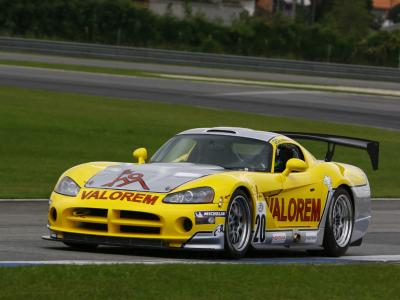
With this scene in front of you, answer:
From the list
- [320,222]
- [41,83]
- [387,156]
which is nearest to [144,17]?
[41,83]

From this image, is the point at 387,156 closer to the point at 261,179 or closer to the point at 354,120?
the point at 354,120

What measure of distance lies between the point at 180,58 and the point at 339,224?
130 feet

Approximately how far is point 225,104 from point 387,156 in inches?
332

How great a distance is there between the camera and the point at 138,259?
32.4 ft

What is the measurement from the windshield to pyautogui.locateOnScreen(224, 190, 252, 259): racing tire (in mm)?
786

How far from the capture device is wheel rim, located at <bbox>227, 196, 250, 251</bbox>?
1031 centimetres

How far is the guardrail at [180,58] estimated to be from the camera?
50188mm

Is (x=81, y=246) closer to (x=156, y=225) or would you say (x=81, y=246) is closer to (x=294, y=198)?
(x=156, y=225)

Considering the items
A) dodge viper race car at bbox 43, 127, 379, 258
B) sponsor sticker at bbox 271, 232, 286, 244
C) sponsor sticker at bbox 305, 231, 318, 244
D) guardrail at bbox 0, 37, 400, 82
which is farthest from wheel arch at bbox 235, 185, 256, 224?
guardrail at bbox 0, 37, 400, 82

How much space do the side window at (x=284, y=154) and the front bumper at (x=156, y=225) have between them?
1.66 meters

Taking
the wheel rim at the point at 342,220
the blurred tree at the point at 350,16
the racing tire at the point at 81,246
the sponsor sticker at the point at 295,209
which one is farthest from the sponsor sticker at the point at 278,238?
the blurred tree at the point at 350,16

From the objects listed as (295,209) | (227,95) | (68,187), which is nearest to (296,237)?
(295,209)

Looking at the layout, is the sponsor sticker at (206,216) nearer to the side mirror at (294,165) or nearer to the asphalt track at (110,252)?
the asphalt track at (110,252)

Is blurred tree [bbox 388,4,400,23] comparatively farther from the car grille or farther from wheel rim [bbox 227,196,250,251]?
the car grille
